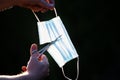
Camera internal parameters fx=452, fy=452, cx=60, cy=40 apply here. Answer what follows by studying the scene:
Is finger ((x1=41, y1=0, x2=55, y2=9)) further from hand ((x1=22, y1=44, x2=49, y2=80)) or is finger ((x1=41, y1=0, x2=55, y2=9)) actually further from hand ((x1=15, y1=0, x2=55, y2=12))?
hand ((x1=22, y1=44, x2=49, y2=80))

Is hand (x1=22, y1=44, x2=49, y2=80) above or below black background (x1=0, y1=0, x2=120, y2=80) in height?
above

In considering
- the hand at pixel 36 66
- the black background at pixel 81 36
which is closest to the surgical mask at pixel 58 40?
the hand at pixel 36 66

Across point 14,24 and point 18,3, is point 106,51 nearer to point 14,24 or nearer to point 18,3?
point 14,24

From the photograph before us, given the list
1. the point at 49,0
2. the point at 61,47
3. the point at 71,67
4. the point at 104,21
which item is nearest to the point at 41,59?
the point at 61,47

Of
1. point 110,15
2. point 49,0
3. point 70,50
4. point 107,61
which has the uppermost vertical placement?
point 49,0

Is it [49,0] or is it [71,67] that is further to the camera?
[71,67]

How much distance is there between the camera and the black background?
3.08 m

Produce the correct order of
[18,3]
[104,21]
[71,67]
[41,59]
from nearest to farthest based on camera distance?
[18,3] < [41,59] < [71,67] < [104,21]

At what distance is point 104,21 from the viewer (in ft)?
10.6

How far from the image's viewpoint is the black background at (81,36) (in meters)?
3.08

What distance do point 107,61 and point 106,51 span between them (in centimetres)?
7

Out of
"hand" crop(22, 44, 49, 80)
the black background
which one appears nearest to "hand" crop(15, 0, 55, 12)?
"hand" crop(22, 44, 49, 80)

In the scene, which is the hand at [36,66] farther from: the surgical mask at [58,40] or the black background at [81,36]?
the black background at [81,36]

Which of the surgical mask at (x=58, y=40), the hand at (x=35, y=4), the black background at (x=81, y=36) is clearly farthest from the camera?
the black background at (x=81, y=36)
